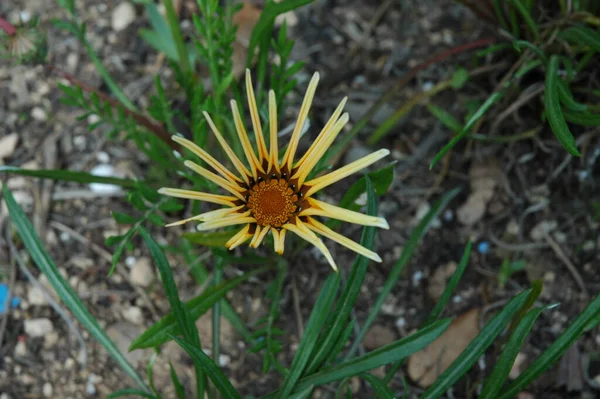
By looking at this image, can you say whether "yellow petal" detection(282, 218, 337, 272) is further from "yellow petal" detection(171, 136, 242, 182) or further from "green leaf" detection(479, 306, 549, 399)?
"green leaf" detection(479, 306, 549, 399)

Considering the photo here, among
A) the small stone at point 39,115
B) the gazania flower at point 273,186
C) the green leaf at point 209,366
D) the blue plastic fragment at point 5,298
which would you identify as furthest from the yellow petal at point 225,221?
the small stone at point 39,115

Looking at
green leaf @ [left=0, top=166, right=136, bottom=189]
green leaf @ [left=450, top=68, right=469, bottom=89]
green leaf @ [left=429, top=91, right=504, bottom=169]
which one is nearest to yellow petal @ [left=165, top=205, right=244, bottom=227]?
green leaf @ [left=429, top=91, right=504, bottom=169]

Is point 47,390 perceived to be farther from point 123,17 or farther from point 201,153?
point 123,17

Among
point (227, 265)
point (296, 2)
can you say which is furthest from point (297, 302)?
point (296, 2)

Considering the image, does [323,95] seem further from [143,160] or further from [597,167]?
[597,167]

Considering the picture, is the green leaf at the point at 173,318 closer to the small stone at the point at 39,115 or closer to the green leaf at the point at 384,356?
the green leaf at the point at 384,356

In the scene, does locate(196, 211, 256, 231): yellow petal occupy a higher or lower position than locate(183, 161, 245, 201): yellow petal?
lower

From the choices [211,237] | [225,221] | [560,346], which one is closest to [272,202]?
[225,221]
